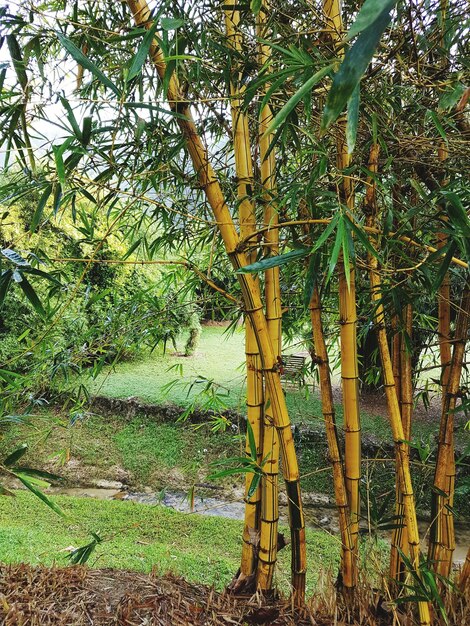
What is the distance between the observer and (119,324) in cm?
162

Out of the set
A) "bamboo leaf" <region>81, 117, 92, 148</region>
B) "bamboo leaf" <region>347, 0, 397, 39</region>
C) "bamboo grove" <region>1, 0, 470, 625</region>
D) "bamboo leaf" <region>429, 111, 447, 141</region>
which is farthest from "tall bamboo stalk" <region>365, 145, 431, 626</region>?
"bamboo leaf" <region>347, 0, 397, 39</region>

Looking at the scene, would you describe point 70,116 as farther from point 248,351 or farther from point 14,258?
point 248,351

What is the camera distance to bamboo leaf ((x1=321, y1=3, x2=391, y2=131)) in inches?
13.0

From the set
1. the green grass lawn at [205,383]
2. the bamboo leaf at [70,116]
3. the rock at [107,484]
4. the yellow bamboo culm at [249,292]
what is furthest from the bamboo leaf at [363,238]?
the rock at [107,484]

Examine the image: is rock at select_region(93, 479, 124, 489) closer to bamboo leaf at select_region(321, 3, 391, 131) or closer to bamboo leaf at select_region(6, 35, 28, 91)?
bamboo leaf at select_region(6, 35, 28, 91)

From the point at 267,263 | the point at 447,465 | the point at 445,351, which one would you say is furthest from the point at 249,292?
the point at 447,465

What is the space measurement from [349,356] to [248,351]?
29cm

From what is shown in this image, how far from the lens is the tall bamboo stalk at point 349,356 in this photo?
1.17 meters

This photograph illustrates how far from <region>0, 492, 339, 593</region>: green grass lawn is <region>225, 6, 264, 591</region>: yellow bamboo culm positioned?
106 centimetres

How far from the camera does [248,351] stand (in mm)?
1391

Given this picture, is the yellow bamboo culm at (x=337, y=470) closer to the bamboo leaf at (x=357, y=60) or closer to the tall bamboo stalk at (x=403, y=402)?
the tall bamboo stalk at (x=403, y=402)

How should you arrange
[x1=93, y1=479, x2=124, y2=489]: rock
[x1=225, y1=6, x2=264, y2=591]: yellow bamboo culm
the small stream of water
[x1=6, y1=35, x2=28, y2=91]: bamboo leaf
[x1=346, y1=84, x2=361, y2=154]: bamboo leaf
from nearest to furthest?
[x1=346, y1=84, x2=361, y2=154]: bamboo leaf, [x1=6, y1=35, x2=28, y2=91]: bamboo leaf, [x1=225, y1=6, x2=264, y2=591]: yellow bamboo culm, the small stream of water, [x1=93, y1=479, x2=124, y2=489]: rock

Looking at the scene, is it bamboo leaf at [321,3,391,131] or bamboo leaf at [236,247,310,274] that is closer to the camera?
bamboo leaf at [321,3,391,131]

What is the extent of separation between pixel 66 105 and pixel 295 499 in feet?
3.58
